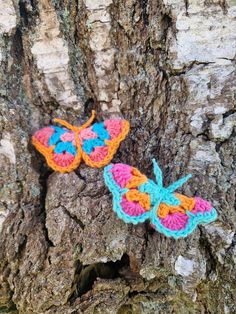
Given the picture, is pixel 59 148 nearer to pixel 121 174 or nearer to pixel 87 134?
pixel 87 134

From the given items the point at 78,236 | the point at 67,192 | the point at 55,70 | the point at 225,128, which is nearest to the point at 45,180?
the point at 67,192

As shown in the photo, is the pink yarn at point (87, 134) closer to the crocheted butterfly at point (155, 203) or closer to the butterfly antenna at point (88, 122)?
the butterfly antenna at point (88, 122)

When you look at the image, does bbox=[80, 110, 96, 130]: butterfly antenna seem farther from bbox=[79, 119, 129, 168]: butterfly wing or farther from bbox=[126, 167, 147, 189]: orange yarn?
bbox=[126, 167, 147, 189]: orange yarn

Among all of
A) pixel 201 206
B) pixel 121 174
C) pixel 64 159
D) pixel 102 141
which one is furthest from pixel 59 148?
pixel 201 206

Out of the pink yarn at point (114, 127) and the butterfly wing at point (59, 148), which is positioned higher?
the pink yarn at point (114, 127)

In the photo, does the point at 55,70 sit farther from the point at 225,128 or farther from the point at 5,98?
the point at 225,128

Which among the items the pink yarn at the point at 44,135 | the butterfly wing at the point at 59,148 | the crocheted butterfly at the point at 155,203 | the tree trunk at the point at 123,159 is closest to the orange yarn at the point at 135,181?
the crocheted butterfly at the point at 155,203
